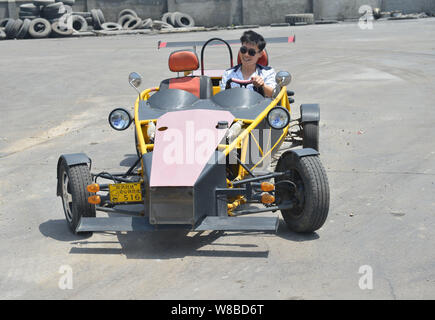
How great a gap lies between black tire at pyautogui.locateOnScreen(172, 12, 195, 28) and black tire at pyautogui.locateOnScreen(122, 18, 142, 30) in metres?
1.79

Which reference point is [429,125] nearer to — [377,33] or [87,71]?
[87,71]

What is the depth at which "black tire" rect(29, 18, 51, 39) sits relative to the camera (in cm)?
3098

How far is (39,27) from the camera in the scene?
3203 centimetres

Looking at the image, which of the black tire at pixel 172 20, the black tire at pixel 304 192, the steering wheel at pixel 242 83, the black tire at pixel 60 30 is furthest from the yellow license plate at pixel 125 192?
the black tire at pixel 172 20

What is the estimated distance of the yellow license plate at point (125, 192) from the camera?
20.2 ft

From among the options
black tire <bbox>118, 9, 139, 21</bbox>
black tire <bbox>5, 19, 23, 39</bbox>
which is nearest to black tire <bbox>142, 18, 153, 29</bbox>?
black tire <bbox>118, 9, 139, 21</bbox>

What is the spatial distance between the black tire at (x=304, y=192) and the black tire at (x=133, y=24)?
28420 millimetres

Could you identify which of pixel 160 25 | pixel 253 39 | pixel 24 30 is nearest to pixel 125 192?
pixel 253 39

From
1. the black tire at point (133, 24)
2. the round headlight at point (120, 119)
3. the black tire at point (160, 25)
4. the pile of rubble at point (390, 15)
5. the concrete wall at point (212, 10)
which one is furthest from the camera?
the concrete wall at point (212, 10)

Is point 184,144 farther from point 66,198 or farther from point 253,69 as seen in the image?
point 253,69

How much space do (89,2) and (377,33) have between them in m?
16.8

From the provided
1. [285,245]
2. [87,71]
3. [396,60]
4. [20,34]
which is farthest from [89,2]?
[285,245]

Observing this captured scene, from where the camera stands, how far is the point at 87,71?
62.9ft

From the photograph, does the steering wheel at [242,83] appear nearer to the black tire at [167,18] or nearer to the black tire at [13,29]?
the black tire at [13,29]
